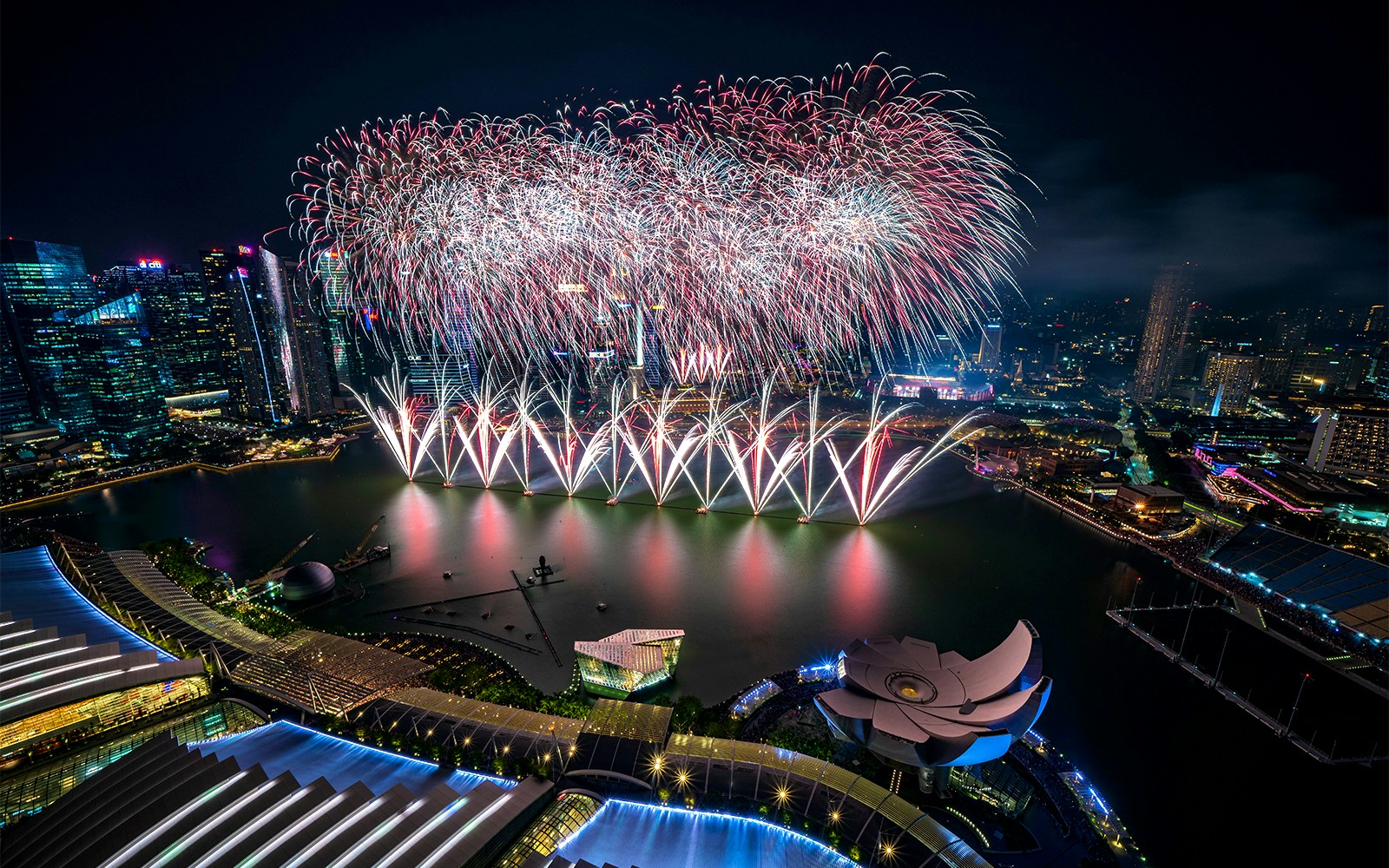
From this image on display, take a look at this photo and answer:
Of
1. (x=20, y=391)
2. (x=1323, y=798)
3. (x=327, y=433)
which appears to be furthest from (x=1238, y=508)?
(x=20, y=391)

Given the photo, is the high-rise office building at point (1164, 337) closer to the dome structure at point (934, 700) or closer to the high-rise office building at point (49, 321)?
the dome structure at point (934, 700)

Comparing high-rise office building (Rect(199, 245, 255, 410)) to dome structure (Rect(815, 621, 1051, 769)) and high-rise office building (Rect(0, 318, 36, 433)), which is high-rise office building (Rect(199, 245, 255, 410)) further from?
dome structure (Rect(815, 621, 1051, 769))

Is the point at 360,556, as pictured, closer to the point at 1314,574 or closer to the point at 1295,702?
the point at 1295,702

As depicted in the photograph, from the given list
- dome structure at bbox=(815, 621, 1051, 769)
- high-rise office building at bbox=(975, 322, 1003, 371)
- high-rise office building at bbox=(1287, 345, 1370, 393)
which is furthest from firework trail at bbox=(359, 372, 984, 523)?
high-rise office building at bbox=(1287, 345, 1370, 393)

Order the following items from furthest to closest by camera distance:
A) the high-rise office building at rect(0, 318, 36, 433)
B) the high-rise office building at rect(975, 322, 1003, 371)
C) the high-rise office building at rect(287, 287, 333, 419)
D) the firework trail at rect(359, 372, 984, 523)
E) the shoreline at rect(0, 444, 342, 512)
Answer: the high-rise office building at rect(975, 322, 1003, 371)
the high-rise office building at rect(287, 287, 333, 419)
the high-rise office building at rect(0, 318, 36, 433)
the shoreline at rect(0, 444, 342, 512)
the firework trail at rect(359, 372, 984, 523)

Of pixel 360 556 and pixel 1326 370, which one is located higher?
pixel 1326 370

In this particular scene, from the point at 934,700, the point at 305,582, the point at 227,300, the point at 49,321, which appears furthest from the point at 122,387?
the point at 934,700

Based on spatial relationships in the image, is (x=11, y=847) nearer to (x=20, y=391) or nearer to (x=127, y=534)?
(x=127, y=534)
